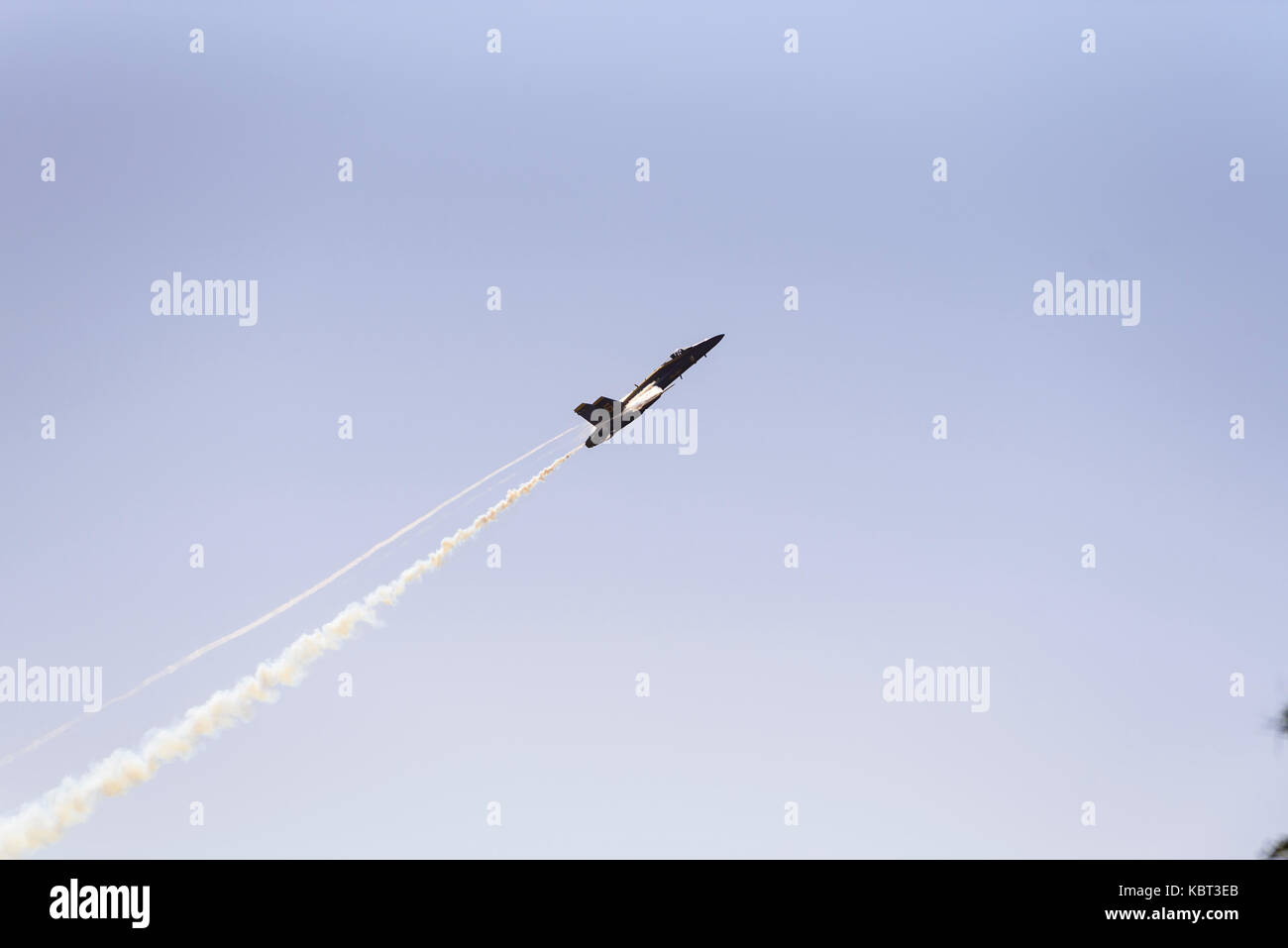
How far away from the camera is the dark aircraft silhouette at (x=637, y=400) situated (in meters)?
84.9

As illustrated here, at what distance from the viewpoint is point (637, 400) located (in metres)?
88.5

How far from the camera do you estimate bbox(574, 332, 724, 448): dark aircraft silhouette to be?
84.9m
